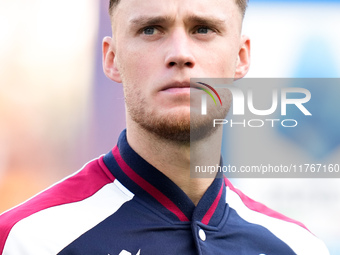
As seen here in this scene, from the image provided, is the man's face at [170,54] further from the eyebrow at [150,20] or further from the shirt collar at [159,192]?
the shirt collar at [159,192]

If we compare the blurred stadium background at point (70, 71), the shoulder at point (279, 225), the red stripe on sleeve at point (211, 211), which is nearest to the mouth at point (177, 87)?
the red stripe on sleeve at point (211, 211)

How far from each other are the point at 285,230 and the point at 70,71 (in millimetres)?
2377

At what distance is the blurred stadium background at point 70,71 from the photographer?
12.8ft

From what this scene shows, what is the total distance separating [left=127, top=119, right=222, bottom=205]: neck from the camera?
197 cm

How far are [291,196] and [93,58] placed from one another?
176 cm

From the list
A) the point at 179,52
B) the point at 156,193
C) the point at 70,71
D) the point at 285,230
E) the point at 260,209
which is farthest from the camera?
the point at 70,71

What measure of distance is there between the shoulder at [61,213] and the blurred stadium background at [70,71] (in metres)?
1.90

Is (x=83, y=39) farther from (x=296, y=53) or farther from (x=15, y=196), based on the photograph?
(x=296, y=53)

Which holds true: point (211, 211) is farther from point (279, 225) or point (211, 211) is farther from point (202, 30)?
point (202, 30)

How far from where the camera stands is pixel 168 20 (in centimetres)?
192

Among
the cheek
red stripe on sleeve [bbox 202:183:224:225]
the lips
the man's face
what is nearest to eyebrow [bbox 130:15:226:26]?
the man's face

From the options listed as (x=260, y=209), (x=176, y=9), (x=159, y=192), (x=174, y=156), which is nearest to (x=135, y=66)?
(x=176, y=9)

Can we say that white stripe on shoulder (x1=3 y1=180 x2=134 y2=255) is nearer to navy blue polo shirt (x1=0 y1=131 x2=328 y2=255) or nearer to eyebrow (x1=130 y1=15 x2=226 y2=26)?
navy blue polo shirt (x1=0 y1=131 x2=328 y2=255)

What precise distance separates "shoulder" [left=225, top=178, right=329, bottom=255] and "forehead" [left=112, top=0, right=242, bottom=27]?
2.40 feet
